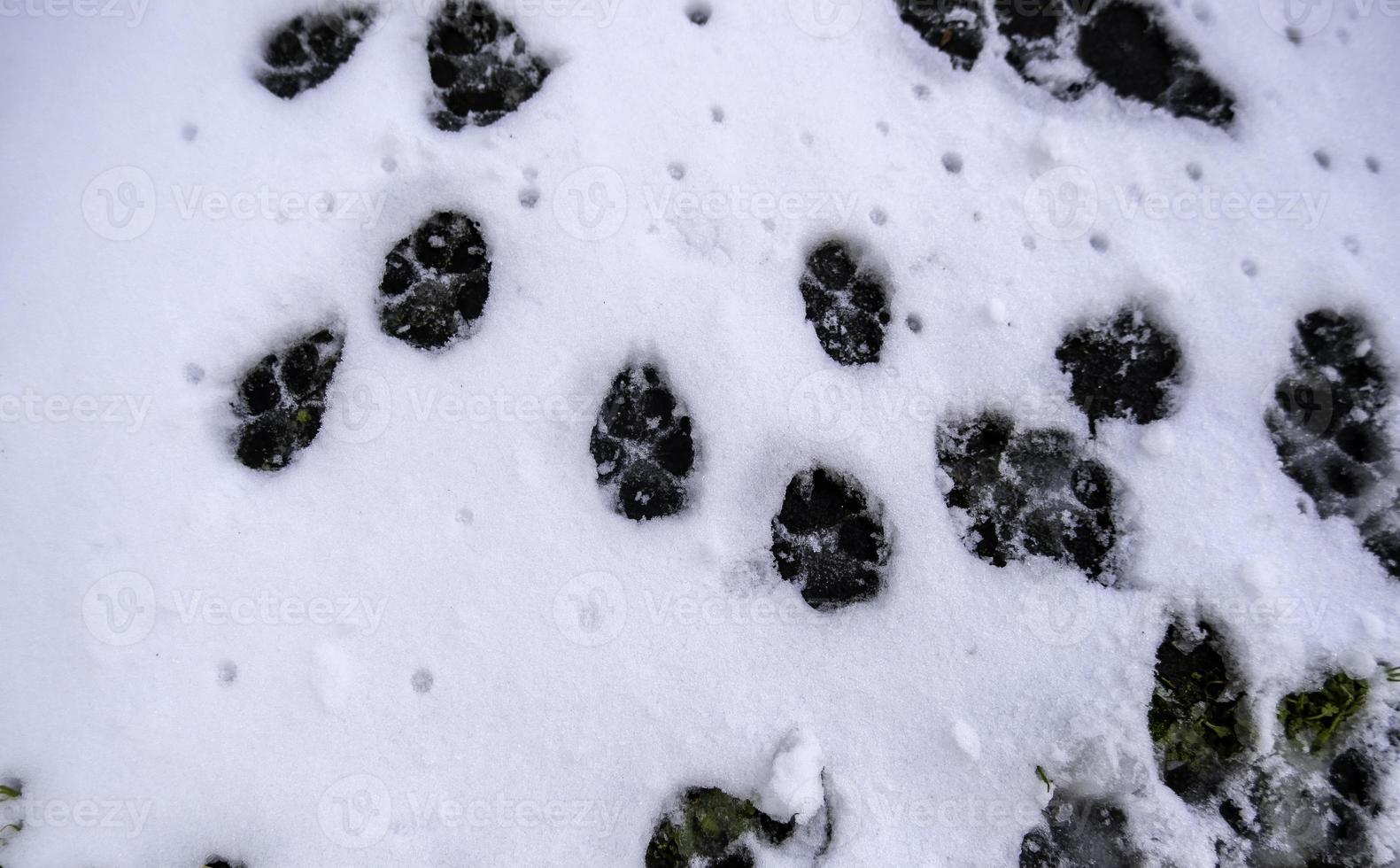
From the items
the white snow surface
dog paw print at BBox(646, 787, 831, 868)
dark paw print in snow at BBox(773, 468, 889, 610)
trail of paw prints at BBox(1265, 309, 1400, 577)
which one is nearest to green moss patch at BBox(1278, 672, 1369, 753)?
the white snow surface

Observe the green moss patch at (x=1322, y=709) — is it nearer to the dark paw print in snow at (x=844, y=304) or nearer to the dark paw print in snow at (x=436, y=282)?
the dark paw print in snow at (x=844, y=304)

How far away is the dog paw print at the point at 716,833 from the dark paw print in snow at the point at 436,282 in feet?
5.29

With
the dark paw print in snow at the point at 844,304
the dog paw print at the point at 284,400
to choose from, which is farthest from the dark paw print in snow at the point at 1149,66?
the dog paw print at the point at 284,400

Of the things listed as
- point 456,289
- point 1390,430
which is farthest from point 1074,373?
point 456,289

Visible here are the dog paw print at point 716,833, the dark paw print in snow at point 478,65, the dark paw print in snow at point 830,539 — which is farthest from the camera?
the dark paw print in snow at point 478,65

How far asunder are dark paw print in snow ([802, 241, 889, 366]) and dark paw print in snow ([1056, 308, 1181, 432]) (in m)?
0.60

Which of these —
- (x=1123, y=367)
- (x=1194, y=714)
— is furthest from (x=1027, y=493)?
(x=1194, y=714)

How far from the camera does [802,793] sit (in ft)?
7.30

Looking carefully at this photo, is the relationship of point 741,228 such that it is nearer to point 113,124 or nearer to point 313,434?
point 313,434

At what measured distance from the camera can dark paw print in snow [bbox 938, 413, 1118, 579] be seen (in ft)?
7.94

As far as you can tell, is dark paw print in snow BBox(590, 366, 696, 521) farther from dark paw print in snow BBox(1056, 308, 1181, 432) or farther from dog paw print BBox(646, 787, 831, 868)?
dark paw print in snow BBox(1056, 308, 1181, 432)

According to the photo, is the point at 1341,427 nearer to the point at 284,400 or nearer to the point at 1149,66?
the point at 1149,66

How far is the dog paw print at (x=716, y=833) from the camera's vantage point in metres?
2.26

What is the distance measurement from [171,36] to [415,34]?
31.6 inches
